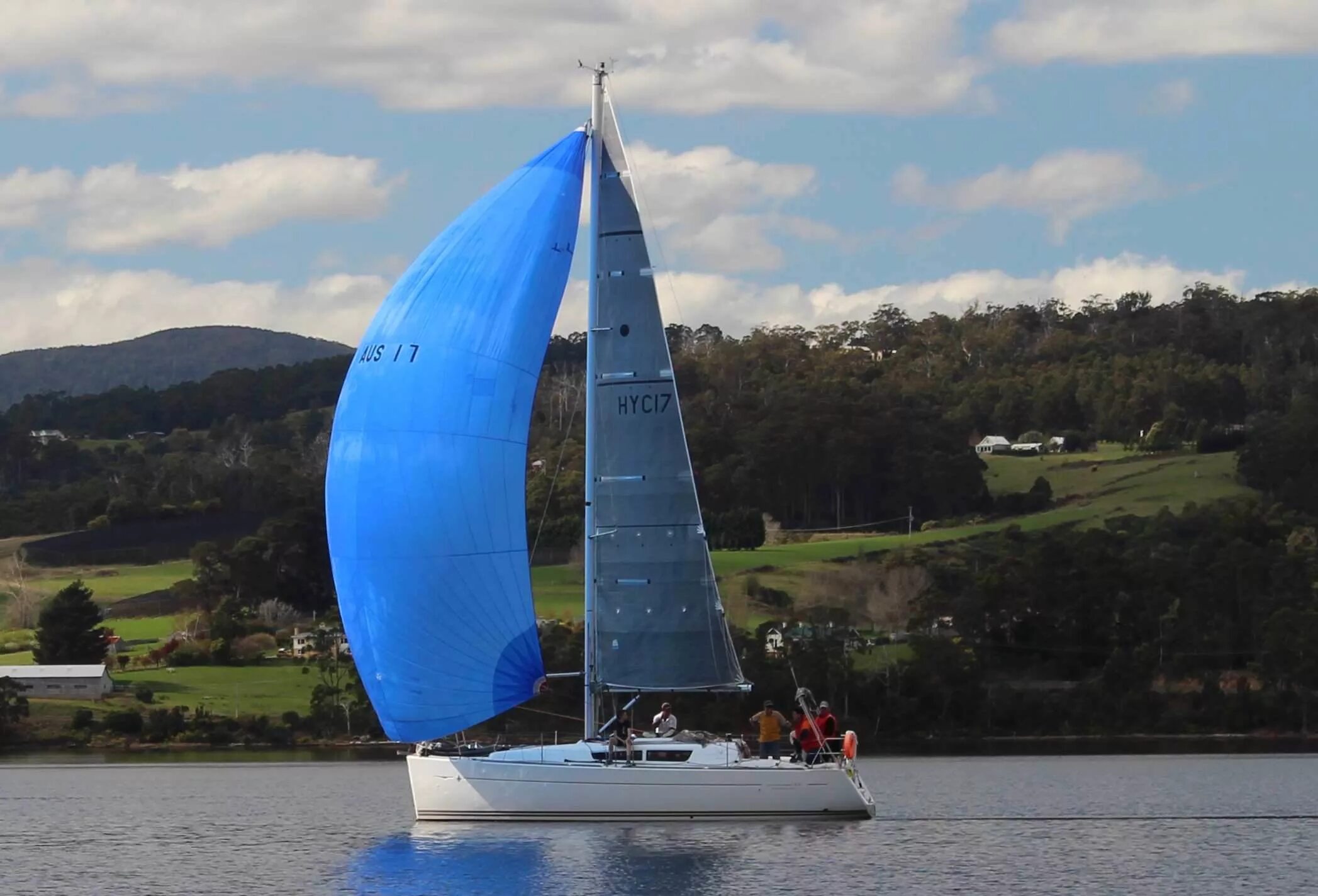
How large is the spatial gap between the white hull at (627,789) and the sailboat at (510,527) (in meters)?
0.04

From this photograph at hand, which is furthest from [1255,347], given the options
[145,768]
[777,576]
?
[145,768]

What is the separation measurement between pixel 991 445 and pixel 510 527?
376 feet

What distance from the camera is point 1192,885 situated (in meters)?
30.8

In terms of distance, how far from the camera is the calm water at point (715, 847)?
1235 inches

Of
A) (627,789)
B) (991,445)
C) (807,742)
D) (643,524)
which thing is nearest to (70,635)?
(643,524)

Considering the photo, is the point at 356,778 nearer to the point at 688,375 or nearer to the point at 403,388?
the point at 403,388

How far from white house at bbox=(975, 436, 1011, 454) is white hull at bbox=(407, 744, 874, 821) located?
11167cm

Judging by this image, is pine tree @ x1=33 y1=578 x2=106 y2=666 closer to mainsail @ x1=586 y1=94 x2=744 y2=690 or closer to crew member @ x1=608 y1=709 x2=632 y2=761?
mainsail @ x1=586 y1=94 x2=744 y2=690

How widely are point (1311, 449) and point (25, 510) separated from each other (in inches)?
3106

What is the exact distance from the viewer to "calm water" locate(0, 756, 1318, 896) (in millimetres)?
31375

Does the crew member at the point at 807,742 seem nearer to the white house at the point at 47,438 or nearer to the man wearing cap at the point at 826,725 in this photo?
the man wearing cap at the point at 826,725

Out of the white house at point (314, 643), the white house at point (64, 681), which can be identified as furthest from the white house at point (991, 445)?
the white house at point (64, 681)

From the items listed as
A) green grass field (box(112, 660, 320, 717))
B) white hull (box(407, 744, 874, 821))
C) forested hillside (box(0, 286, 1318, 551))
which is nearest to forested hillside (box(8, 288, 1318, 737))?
forested hillside (box(0, 286, 1318, 551))

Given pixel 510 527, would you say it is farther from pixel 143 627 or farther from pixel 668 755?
pixel 143 627
